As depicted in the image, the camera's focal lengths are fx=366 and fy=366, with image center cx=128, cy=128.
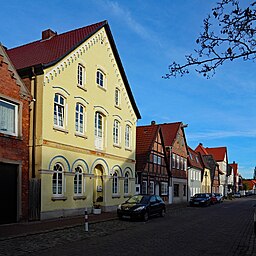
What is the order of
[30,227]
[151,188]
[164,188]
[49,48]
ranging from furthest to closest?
[164,188] < [151,188] < [49,48] < [30,227]

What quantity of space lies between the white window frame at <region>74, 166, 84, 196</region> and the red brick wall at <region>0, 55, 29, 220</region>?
13.8 feet

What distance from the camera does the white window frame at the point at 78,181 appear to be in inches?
854

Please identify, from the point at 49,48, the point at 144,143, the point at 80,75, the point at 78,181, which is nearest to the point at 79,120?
the point at 80,75

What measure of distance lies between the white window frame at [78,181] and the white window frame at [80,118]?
2312 millimetres

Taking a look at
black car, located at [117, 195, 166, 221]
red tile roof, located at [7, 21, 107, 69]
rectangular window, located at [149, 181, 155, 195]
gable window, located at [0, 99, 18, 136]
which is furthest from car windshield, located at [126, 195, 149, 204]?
rectangular window, located at [149, 181, 155, 195]

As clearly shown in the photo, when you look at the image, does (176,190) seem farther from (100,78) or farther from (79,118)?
(79,118)

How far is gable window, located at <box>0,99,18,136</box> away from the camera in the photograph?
16.8 meters

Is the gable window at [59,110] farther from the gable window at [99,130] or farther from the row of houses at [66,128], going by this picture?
the gable window at [99,130]

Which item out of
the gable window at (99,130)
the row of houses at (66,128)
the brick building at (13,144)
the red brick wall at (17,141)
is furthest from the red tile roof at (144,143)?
the brick building at (13,144)

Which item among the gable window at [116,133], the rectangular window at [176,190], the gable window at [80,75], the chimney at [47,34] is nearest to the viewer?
the gable window at [80,75]

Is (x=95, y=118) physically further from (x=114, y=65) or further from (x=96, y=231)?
(x=96, y=231)

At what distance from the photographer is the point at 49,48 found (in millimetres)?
23578

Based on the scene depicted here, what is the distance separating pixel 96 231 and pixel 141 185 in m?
17.1

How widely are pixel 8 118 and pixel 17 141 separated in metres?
1.17
